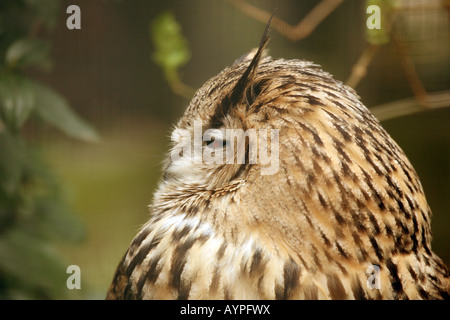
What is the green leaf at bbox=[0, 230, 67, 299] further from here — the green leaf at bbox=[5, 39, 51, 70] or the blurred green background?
the green leaf at bbox=[5, 39, 51, 70]

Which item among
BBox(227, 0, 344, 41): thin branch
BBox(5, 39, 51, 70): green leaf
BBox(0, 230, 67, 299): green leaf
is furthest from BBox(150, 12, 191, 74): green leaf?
BBox(0, 230, 67, 299): green leaf

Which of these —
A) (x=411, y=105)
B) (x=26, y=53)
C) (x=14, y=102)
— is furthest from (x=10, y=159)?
(x=411, y=105)

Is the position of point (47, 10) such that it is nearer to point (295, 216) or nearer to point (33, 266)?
point (33, 266)

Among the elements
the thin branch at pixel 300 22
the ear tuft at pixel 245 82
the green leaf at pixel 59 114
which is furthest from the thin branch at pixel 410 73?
the green leaf at pixel 59 114

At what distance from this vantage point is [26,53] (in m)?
1.04

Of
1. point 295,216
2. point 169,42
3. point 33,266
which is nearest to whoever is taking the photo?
point 295,216

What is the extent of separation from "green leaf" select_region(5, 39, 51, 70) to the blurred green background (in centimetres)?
2

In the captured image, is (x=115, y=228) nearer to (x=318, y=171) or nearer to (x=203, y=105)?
(x=203, y=105)

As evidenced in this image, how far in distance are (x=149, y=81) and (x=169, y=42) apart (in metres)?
0.11

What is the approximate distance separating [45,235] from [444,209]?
91 cm

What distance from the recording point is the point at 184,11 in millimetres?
975

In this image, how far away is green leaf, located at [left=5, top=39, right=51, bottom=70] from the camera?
1.04 metres

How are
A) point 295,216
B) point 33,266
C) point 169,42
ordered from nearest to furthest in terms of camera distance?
point 295,216 → point 169,42 → point 33,266
